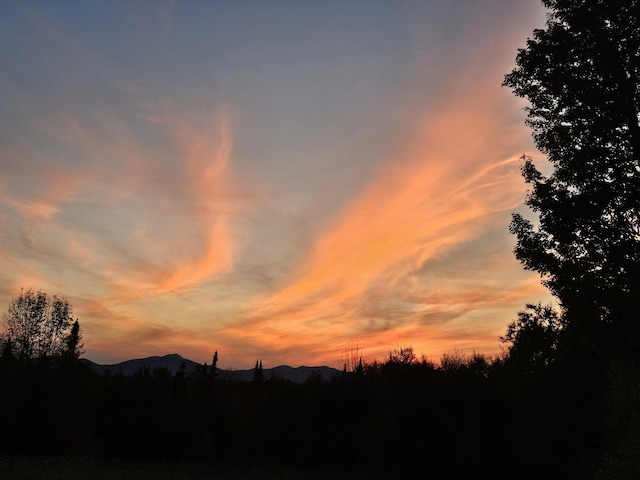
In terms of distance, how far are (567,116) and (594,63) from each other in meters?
1.43

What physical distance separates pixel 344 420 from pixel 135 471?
1582 cm

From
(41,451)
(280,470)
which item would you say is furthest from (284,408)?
(41,451)

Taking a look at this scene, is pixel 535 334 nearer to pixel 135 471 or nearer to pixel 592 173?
pixel 592 173

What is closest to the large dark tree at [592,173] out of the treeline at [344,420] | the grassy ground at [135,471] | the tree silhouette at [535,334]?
the tree silhouette at [535,334]

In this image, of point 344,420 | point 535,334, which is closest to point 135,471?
point 344,420

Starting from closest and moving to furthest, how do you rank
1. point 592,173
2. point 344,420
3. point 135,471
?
point 592,173 → point 135,471 → point 344,420

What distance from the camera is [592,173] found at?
12.8m

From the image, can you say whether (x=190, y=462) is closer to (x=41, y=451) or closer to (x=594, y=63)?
(x=41, y=451)

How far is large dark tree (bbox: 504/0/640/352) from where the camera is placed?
1230cm

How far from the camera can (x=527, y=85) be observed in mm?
14078

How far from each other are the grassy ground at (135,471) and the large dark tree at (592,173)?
74.4 ft

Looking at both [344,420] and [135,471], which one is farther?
[344,420]

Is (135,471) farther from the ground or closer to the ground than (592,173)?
closer to the ground

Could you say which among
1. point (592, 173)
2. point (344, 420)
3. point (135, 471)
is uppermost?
point (592, 173)
